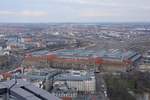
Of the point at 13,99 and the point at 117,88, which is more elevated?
the point at 13,99

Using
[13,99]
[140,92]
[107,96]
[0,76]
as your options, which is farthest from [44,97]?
[0,76]

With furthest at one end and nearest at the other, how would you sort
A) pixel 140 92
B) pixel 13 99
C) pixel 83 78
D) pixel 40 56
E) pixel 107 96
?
pixel 40 56 → pixel 83 78 → pixel 140 92 → pixel 107 96 → pixel 13 99

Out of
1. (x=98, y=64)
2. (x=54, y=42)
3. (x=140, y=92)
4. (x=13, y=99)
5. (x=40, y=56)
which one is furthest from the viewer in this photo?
(x=54, y=42)

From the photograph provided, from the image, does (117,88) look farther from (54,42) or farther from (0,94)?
(54,42)

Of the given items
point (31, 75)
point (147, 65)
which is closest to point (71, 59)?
point (147, 65)

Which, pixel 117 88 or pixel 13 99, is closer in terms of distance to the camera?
pixel 13 99

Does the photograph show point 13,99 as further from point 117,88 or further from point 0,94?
point 117,88

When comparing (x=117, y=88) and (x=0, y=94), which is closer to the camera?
(x=0, y=94)

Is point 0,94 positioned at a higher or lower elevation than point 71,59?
higher

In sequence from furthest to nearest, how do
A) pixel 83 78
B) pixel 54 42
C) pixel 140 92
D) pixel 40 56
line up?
pixel 54 42 → pixel 40 56 → pixel 83 78 → pixel 140 92
